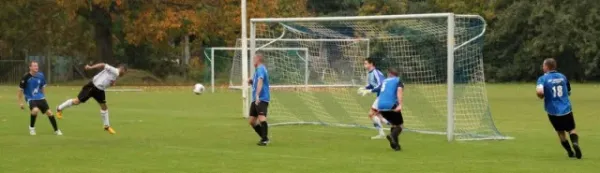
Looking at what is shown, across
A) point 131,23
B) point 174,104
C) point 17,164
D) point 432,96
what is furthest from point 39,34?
point 17,164

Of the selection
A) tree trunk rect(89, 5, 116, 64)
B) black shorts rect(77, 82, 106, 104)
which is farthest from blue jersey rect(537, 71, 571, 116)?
tree trunk rect(89, 5, 116, 64)

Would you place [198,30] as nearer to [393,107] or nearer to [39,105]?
[39,105]

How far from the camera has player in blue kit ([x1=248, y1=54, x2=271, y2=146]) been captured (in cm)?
1802

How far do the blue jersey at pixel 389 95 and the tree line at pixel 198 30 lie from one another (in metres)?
36.0

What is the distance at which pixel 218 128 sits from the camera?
22281mm

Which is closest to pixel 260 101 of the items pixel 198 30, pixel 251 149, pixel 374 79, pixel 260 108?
pixel 260 108

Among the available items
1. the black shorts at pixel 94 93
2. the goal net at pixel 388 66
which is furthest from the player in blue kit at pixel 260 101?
the black shorts at pixel 94 93

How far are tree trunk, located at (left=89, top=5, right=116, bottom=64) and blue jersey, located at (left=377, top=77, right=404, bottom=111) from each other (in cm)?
3952

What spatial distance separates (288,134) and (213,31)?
34.4 metres

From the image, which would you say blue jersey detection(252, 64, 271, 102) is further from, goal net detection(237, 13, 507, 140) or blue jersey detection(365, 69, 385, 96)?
goal net detection(237, 13, 507, 140)

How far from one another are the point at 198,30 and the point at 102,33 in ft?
19.4

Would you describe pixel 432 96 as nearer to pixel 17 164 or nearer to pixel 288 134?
pixel 288 134

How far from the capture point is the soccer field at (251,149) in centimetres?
1436

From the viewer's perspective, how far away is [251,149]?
675 inches
